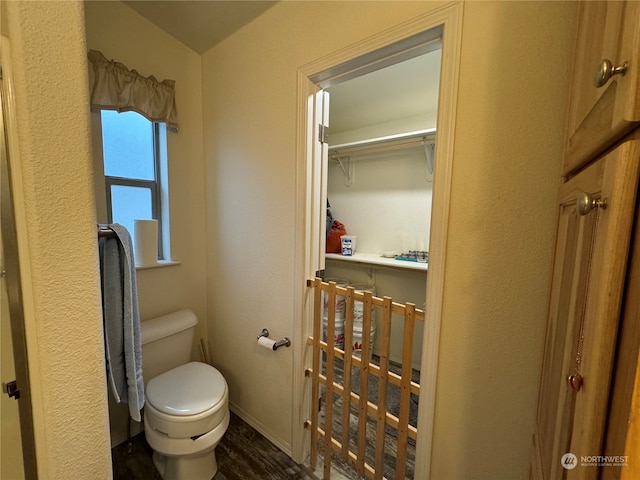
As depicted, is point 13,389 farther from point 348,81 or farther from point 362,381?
point 348,81

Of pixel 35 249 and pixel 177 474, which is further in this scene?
pixel 177 474

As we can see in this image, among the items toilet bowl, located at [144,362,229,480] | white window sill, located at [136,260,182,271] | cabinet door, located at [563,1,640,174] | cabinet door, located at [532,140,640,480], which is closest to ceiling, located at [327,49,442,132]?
cabinet door, located at [563,1,640,174]

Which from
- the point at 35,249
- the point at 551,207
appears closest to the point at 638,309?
the point at 551,207

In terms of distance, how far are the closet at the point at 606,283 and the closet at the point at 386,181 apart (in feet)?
A: 4.90

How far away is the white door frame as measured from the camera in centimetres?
90

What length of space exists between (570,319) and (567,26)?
81 centimetres

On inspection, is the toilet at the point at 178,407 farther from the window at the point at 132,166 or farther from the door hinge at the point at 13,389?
the door hinge at the point at 13,389

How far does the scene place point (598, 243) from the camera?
14.6 inches

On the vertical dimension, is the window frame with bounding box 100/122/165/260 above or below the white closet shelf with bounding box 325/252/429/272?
above

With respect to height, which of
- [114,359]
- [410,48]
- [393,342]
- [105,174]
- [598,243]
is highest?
[410,48]

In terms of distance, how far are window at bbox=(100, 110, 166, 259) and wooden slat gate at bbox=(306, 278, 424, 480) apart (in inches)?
48.3

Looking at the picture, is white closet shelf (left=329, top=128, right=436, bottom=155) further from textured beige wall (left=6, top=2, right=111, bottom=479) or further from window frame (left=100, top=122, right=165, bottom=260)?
textured beige wall (left=6, top=2, right=111, bottom=479)

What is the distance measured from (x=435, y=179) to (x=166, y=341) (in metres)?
1.71

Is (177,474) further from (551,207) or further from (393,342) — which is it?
(551,207)
